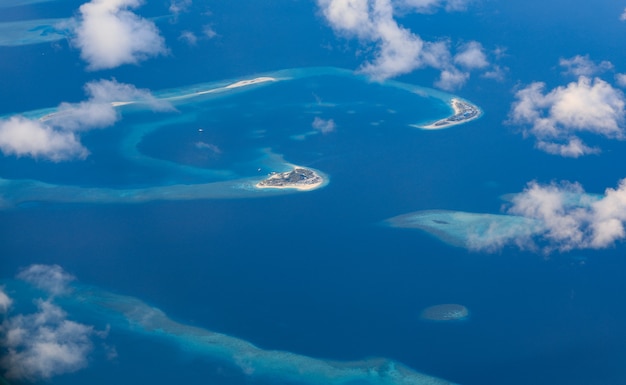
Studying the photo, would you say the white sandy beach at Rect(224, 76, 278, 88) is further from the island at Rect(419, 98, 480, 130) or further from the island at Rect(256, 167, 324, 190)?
the island at Rect(256, 167, 324, 190)

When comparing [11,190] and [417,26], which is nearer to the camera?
[11,190]

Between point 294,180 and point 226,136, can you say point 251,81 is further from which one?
point 294,180

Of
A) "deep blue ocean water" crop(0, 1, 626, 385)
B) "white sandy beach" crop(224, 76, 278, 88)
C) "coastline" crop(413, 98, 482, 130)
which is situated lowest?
"deep blue ocean water" crop(0, 1, 626, 385)

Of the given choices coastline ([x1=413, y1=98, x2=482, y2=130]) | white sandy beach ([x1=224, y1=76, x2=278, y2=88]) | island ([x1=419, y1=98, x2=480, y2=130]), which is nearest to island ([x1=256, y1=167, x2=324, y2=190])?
coastline ([x1=413, y1=98, x2=482, y2=130])

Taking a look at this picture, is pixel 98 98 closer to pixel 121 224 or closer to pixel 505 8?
pixel 121 224

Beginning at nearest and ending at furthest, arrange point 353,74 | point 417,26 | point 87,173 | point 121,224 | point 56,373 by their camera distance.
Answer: point 56,373, point 121,224, point 87,173, point 353,74, point 417,26

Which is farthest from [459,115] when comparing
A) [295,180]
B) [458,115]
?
[295,180]

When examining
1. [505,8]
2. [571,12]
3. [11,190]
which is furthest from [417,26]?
[11,190]
